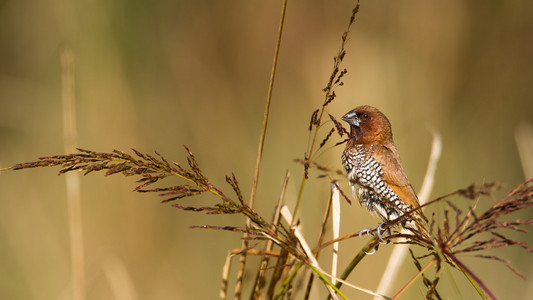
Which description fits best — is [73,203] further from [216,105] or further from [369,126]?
[216,105]

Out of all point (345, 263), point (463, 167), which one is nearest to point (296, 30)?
point (463, 167)

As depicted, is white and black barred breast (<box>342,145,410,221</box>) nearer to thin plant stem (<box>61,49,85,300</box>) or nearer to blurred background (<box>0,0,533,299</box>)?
thin plant stem (<box>61,49,85,300</box>)

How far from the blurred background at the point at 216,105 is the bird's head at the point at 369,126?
4.32ft

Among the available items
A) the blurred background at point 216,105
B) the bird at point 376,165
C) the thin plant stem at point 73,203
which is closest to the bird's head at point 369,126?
the bird at point 376,165

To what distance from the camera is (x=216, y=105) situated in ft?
16.3

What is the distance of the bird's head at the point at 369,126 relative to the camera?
2.39 meters

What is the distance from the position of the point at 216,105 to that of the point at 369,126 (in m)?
2.68

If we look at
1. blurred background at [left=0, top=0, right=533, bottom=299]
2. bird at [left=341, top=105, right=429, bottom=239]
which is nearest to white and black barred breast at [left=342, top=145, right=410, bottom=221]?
bird at [left=341, top=105, right=429, bottom=239]

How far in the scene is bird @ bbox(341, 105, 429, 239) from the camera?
2273mm

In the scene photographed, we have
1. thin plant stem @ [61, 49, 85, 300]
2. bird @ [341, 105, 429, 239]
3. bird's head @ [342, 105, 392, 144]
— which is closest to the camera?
thin plant stem @ [61, 49, 85, 300]

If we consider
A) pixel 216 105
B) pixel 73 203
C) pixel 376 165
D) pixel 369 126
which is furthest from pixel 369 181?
pixel 216 105

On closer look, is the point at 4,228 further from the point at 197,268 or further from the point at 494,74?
the point at 494,74

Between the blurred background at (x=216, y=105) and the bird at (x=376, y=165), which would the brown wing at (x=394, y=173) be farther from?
the blurred background at (x=216, y=105)

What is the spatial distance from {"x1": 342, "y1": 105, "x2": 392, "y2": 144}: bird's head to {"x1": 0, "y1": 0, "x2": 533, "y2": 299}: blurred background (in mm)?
1316
